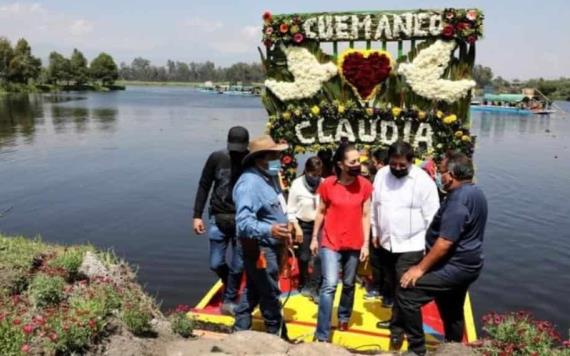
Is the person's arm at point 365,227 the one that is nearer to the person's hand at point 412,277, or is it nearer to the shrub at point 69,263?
the person's hand at point 412,277

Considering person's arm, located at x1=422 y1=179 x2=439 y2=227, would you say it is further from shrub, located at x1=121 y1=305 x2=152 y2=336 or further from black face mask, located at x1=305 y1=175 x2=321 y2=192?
shrub, located at x1=121 y1=305 x2=152 y2=336

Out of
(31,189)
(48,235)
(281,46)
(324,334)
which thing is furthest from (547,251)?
(31,189)

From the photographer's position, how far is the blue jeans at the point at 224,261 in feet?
17.1

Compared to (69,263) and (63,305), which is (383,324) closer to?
(63,305)

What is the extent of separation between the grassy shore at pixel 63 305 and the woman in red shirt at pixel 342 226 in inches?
49.7

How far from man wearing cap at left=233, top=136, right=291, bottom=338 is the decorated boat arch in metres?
3.36

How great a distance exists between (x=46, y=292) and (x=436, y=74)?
213 inches

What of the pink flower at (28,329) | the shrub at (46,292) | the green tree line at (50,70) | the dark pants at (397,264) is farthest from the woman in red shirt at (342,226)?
the green tree line at (50,70)

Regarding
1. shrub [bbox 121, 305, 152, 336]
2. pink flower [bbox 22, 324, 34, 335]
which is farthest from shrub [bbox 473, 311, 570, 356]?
pink flower [bbox 22, 324, 34, 335]

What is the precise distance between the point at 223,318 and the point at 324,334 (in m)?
1.34

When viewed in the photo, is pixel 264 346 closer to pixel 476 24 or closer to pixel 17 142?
pixel 476 24

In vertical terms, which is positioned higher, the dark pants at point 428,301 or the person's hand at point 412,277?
the person's hand at point 412,277

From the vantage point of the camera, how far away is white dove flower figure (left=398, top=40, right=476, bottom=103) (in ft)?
22.6

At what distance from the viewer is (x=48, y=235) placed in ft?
38.3
